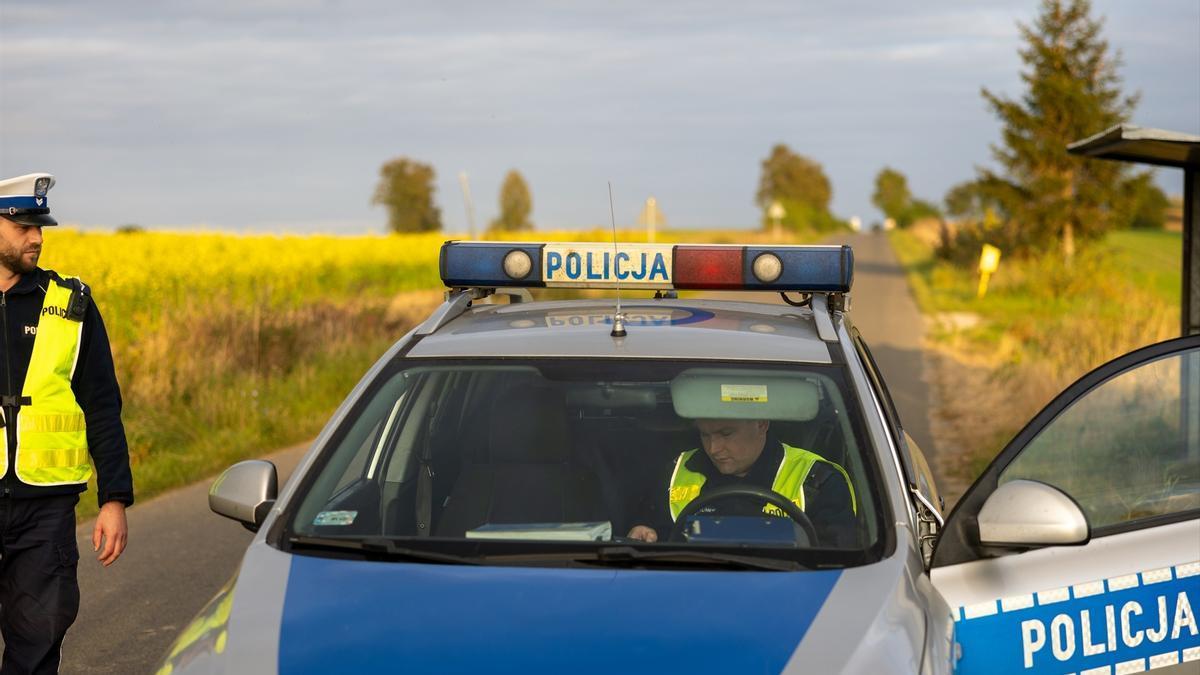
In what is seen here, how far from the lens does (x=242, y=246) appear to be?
37.4 meters

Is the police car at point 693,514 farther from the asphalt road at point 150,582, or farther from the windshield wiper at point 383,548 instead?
the asphalt road at point 150,582

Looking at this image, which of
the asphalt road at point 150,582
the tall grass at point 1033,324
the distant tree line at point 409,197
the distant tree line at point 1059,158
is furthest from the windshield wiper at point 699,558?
the distant tree line at point 409,197

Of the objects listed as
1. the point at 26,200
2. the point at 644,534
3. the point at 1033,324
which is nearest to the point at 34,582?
the point at 26,200

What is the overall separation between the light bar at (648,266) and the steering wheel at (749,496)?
1.00m

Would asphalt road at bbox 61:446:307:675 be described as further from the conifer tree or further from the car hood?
the conifer tree

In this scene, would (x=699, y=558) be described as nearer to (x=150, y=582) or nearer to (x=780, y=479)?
(x=780, y=479)

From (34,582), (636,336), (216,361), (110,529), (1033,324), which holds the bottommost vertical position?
(1033,324)

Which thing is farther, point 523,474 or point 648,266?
point 648,266

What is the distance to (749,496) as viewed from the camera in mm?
3930

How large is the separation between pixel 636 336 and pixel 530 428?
425 mm

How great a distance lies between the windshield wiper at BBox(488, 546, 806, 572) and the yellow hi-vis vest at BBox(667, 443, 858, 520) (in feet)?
2.07

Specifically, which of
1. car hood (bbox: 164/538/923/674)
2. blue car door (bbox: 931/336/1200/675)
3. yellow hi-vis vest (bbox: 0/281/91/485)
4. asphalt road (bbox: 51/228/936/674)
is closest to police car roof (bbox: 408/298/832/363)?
blue car door (bbox: 931/336/1200/675)

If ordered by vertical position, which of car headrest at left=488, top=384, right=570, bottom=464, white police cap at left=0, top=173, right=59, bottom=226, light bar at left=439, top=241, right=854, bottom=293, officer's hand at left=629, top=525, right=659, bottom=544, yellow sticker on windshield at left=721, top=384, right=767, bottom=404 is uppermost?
white police cap at left=0, top=173, right=59, bottom=226

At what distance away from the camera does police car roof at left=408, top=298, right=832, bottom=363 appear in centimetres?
394
